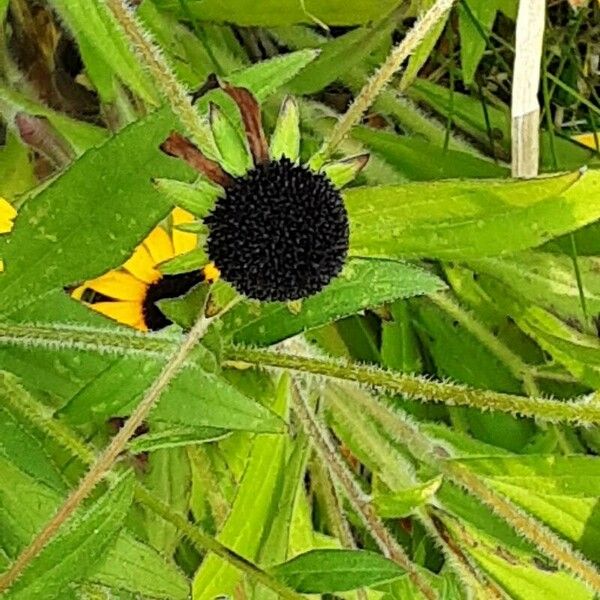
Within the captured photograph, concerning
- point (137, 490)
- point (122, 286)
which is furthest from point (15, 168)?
point (137, 490)

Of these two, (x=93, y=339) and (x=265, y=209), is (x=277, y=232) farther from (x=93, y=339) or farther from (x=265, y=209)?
(x=93, y=339)

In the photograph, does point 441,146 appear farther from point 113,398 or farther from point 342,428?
point 113,398

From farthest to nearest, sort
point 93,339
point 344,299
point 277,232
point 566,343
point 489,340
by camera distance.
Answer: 1. point 489,340
2. point 566,343
3. point 344,299
4. point 93,339
5. point 277,232

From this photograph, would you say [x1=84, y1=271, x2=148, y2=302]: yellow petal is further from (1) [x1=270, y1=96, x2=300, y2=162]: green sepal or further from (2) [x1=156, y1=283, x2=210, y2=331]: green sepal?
(1) [x1=270, y1=96, x2=300, y2=162]: green sepal

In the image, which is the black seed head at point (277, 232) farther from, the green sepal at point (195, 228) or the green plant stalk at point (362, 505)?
the green plant stalk at point (362, 505)

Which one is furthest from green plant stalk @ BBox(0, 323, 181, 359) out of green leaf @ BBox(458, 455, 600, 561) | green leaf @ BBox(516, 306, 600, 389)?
green leaf @ BBox(516, 306, 600, 389)

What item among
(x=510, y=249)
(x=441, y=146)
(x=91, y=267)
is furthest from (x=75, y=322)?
(x=441, y=146)

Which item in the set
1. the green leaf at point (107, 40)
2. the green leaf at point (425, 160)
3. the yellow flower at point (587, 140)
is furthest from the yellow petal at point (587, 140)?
the green leaf at point (107, 40)
